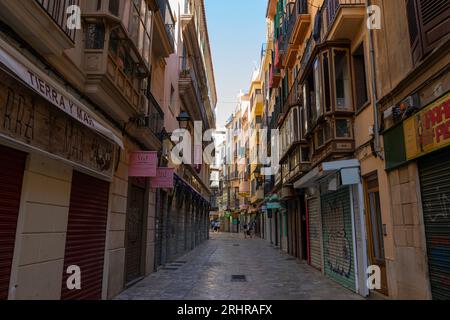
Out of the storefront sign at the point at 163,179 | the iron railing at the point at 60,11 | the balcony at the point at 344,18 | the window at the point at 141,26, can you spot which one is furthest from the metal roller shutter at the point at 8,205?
the balcony at the point at 344,18

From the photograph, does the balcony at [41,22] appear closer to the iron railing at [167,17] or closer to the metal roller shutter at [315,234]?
the iron railing at [167,17]

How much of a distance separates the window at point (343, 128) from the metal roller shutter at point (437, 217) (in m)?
3.61

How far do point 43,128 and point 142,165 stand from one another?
4640 millimetres

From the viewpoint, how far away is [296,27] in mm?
15125

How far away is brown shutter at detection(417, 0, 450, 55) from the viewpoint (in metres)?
5.88

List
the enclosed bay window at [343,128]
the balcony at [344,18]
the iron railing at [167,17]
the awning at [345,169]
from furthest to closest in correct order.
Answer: the iron railing at [167,17] < the enclosed bay window at [343,128] < the awning at [345,169] < the balcony at [344,18]

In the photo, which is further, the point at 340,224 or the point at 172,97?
the point at 172,97

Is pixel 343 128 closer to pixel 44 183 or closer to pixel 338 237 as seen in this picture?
Result: pixel 338 237

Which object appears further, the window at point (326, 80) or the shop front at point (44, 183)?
the window at point (326, 80)

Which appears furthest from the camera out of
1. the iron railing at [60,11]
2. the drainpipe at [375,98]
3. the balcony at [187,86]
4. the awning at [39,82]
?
the balcony at [187,86]

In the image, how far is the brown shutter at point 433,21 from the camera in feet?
19.3

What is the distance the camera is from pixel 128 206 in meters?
10.0

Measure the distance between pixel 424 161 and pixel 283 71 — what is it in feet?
52.1

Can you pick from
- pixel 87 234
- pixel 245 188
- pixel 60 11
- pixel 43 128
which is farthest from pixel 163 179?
pixel 245 188
